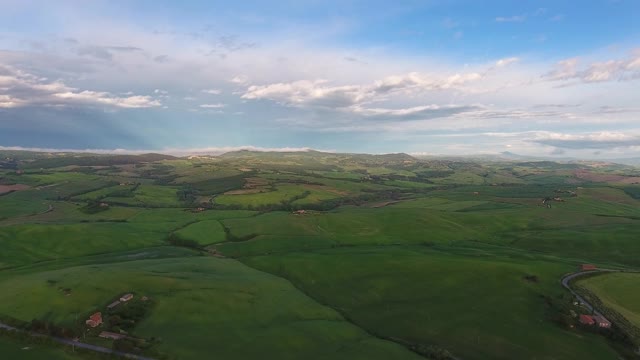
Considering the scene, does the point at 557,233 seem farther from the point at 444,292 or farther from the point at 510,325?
the point at 510,325

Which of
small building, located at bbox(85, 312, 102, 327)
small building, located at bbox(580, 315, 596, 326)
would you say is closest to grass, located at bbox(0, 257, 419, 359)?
small building, located at bbox(85, 312, 102, 327)

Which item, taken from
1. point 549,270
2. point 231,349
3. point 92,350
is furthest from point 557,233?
point 92,350

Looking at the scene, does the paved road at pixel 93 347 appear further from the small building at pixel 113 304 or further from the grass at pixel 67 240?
the grass at pixel 67 240

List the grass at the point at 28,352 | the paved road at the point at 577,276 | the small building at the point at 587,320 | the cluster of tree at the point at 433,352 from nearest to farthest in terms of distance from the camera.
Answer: the grass at the point at 28,352 → the cluster of tree at the point at 433,352 → the small building at the point at 587,320 → the paved road at the point at 577,276

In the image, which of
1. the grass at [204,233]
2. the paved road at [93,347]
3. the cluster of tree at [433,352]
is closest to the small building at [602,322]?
the cluster of tree at [433,352]

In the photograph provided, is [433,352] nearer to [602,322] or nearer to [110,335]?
[602,322]

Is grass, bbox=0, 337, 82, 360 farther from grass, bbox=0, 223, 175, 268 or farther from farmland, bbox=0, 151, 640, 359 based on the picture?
grass, bbox=0, 223, 175, 268

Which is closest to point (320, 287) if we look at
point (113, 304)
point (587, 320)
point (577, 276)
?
point (113, 304)
